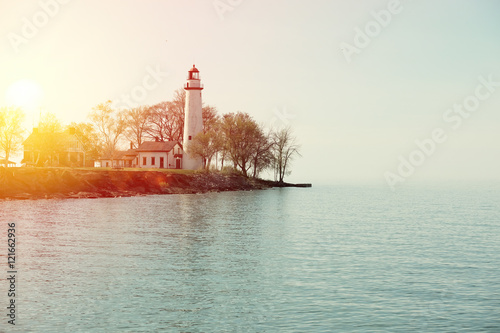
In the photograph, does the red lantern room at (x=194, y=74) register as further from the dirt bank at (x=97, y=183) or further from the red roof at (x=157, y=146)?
the dirt bank at (x=97, y=183)

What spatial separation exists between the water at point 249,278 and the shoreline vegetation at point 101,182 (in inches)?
1165

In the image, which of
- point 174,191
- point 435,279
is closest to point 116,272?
point 435,279

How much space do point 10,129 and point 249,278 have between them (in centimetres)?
7991

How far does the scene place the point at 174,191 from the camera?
92.0 metres

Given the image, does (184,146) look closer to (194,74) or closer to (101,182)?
(194,74)

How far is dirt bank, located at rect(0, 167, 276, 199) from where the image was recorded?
73312 mm

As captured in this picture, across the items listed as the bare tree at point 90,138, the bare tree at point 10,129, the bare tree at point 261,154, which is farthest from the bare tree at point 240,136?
the bare tree at point 10,129

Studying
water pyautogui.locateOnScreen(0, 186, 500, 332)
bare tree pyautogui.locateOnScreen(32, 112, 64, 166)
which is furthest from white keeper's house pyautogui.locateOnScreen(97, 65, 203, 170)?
water pyautogui.locateOnScreen(0, 186, 500, 332)

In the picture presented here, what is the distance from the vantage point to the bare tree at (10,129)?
90.5 metres

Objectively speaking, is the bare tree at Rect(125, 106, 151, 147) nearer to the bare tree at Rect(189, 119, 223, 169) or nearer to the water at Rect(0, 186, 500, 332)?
the bare tree at Rect(189, 119, 223, 169)

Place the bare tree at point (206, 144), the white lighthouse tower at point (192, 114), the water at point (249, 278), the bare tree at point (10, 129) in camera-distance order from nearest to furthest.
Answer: the water at point (249, 278) < the bare tree at point (10, 129) < the bare tree at point (206, 144) < the white lighthouse tower at point (192, 114)

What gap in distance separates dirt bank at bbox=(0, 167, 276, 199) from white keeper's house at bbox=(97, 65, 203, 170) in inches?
287

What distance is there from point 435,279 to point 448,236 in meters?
18.5

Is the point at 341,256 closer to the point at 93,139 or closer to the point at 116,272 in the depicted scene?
the point at 116,272
